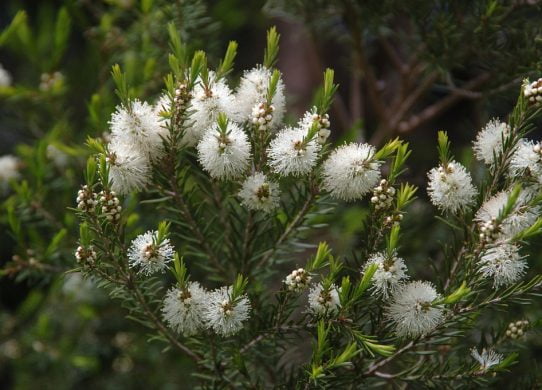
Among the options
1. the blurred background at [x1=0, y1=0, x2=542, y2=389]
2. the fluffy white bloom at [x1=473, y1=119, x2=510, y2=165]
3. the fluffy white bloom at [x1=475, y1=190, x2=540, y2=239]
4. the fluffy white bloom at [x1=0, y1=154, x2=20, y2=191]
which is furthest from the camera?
the fluffy white bloom at [x1=0, y1=154, x2=20, y2=191]

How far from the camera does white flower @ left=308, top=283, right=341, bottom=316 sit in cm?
98

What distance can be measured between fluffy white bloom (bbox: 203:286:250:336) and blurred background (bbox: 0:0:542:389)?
0.45m

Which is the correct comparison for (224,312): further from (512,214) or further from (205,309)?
(512,214)

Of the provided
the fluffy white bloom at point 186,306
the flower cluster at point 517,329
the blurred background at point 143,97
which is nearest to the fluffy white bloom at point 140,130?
the fluffy white bloom at point 186,306

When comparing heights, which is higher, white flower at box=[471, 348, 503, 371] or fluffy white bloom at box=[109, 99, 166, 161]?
fluffy white bloom at box=[109, 99, 166, 161]

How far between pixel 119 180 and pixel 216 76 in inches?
10.0

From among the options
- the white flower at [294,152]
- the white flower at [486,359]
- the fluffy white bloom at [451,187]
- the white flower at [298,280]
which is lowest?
the white flower at [486,359]

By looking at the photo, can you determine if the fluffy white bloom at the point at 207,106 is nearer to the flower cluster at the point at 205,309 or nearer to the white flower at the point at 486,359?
the flower cluster at the point at 205,309

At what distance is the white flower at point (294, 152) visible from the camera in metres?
→ 0.97

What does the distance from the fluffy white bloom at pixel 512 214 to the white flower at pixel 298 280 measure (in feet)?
0.97

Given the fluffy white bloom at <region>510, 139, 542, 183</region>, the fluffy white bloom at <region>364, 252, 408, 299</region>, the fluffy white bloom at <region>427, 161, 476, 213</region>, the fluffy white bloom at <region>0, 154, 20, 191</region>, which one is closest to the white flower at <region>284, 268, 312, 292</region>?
the fluffy white bloom at <region>364, 252, 408, 299</region>

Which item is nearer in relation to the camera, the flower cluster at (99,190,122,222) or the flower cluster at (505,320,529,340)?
the flower cluster at (99,190,122,222)

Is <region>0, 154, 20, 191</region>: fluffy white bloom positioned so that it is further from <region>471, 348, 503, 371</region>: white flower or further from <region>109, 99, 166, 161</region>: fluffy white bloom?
A: <region>471, 348, 503, 371</region>: white flower

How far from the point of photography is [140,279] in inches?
40.8
